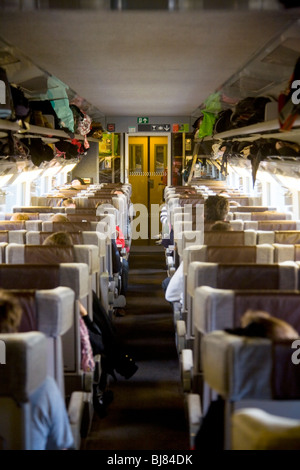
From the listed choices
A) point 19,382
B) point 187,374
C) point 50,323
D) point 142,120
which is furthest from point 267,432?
point 142,120

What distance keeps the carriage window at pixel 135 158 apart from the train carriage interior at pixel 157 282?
7.06 metres

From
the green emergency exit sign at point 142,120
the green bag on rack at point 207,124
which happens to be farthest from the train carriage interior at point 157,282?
the green emergency exit sign at point 142,120

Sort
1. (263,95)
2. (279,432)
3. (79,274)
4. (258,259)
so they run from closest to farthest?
(279,432) → (79,274) → (258,259) → (263,95)

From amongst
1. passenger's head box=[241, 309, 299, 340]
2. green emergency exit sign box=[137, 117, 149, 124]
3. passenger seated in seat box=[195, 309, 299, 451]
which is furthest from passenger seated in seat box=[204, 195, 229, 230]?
green emergency exit sign box=[137, 117, 149, 124]

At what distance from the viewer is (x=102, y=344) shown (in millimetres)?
5273

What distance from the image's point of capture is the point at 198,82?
834 centimetres

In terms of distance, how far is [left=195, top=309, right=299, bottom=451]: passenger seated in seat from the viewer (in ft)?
8.43

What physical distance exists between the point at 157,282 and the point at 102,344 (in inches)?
251

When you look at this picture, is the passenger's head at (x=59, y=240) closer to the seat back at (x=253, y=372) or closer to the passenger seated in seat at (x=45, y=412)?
the passenger seated in seat at (x=45, y=412)

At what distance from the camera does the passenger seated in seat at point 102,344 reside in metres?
5.20

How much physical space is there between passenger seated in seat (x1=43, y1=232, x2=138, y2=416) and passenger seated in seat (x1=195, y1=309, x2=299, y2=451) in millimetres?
2148

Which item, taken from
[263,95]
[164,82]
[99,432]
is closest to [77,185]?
[164,82]
